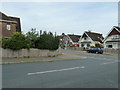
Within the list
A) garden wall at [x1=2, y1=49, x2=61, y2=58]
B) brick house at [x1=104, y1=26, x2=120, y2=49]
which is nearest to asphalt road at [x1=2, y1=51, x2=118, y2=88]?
garden wall at [x1=2, y1=49, x2=61, y2=58]

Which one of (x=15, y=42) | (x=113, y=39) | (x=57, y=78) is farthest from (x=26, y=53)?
(x=113, y=39)

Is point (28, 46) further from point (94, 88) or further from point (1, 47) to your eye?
point (94, 88)

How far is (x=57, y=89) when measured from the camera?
4.86 meters

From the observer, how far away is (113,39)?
39875mm

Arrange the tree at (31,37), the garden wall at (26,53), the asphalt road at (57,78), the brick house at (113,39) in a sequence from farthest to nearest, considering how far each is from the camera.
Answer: the brick house at (113,39)
the tree at (31,37)
the garden wall at (26,53)
the asphalt road at (57,78)

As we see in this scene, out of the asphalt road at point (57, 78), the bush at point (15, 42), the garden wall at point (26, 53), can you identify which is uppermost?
the bush at point (15, 42)

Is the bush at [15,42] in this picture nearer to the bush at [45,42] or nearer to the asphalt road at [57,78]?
the bush at [45,42]

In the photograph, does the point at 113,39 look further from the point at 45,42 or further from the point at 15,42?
the point at 15,42

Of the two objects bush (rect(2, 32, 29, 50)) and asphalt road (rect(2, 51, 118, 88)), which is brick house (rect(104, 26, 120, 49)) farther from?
asphalt road (rect(2, 51, 118, 88))

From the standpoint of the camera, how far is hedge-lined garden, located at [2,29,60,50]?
14.3 metres

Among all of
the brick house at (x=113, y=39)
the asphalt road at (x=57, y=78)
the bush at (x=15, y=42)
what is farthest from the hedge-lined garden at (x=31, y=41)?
the brick house at (x=113, y=39)

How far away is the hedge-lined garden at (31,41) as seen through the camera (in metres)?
14.3

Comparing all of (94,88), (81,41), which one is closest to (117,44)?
(81,41)

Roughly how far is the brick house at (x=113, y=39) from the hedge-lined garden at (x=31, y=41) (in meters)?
26.8
